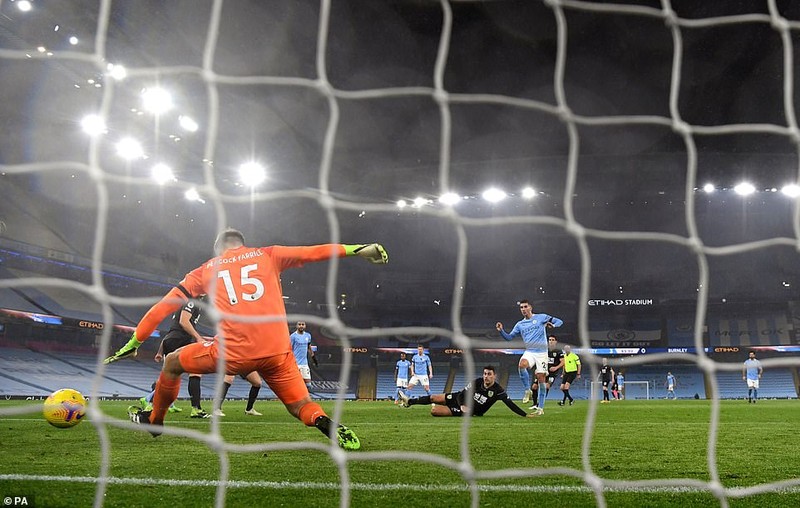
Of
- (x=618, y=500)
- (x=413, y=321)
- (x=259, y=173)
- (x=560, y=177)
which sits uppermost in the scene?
(x=560, y=177)

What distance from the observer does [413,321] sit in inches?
1328

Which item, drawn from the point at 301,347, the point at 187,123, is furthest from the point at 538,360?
the point at 187,123

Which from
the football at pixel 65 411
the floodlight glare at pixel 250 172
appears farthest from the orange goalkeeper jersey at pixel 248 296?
the floodlight glare at pixel 250 172

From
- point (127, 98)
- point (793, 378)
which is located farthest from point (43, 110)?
point (793, 378)

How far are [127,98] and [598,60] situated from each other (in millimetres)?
11390

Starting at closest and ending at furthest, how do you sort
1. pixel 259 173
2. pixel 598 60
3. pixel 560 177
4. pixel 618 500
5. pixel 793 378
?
1. pixel 618 500
2. pixel 598 60
3. pixel 259 173
4. pixel 560 177
5. pixel 793 378

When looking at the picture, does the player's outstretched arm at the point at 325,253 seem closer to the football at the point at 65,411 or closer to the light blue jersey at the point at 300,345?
the football at the point at 65,411

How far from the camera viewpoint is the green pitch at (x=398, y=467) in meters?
3.14

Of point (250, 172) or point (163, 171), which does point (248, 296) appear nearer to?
point (250, 172)

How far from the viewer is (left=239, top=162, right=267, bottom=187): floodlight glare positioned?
18844 millimetres

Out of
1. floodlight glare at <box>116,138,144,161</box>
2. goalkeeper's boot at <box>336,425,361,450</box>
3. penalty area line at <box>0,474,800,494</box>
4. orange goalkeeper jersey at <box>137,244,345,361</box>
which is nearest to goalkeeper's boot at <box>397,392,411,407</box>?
goalkeeper's boot at <box>336,425,361,450</box>

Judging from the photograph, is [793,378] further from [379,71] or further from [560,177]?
[379,71]

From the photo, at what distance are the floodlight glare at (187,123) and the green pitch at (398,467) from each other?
34.9 feet

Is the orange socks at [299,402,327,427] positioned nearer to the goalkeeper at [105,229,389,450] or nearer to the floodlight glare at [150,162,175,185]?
the goalkeeper at [105,229,389,450]
